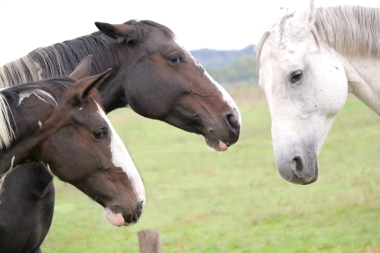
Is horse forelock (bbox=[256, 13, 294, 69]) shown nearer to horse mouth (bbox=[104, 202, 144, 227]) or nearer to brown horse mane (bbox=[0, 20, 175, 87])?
brown horse mane (bbox=[0, 20, 175, 87])

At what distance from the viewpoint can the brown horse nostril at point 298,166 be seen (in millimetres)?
4180

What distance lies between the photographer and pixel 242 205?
446 inches

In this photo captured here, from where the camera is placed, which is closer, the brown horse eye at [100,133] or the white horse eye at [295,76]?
the brown horse eye at [100,133]

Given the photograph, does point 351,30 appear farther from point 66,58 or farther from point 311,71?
point 66,58

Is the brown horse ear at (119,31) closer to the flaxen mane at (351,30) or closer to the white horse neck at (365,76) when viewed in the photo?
the flaxen mane at (351,30)

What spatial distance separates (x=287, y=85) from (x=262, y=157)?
486 inches

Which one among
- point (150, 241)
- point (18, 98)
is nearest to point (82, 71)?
point (18, 98)

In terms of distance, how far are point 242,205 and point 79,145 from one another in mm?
8342

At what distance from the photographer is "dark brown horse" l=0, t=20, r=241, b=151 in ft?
14.6

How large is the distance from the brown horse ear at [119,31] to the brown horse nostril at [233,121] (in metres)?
1.05

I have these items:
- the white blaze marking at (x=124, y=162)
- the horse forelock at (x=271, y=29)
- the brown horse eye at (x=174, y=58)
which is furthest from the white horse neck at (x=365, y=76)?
the white blaze marking at (x=124, y=162)

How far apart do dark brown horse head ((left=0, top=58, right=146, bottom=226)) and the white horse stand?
53.8 inches

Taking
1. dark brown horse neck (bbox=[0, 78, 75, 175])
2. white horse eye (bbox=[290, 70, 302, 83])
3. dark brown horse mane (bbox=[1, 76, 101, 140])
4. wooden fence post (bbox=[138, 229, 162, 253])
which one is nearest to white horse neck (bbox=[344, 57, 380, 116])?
white horse eye (bbox=[290, 70, 302, 83])

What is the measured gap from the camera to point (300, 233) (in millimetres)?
8805
